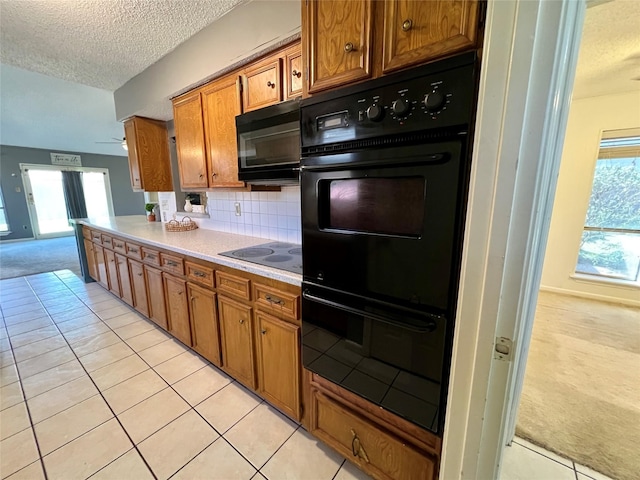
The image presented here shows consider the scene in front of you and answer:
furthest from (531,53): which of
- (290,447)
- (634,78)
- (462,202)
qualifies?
(634,78)

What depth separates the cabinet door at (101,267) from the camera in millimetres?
3275

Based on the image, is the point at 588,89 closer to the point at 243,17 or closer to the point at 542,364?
the point at 542,364

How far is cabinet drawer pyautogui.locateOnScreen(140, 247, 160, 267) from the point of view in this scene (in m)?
2.18

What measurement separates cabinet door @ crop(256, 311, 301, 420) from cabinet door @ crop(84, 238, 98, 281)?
3.40 metres

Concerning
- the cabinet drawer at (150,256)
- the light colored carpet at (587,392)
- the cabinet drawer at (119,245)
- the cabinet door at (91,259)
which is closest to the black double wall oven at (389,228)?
the light colored carpet at (587,392)

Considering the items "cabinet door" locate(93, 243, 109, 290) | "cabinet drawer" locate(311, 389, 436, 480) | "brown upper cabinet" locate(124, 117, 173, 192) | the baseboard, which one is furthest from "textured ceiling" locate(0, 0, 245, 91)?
the baseboard

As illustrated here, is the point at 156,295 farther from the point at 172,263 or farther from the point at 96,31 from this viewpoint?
the point at 96,31

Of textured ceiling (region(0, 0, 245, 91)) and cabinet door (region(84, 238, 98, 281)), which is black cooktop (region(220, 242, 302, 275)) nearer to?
textured ceiling (region(0, 0, 245, 91))

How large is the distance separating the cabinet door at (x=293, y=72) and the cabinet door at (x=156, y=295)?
1778mm

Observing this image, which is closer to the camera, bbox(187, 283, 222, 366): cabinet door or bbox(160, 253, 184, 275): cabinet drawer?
bbox(187, 283, 222, 366): cabinet door

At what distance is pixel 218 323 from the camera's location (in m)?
1.76

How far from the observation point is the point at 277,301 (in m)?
1.37

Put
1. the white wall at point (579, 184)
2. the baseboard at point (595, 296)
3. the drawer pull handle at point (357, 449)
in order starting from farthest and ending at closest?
1. the baseboard at point (595, 296)
2. the white wall at point (579, 184)
3. the drawer pull handle at point (357, 449)

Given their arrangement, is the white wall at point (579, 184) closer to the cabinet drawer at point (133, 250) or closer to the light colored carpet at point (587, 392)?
the light colored carpet at point (587, 392)
